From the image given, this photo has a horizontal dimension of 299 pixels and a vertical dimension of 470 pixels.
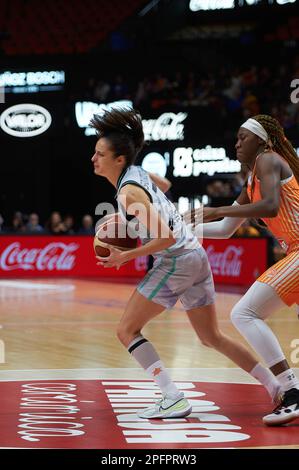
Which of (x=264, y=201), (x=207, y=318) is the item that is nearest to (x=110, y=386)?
(x=207, y=318)

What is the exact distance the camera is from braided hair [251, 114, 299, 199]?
5910 mm

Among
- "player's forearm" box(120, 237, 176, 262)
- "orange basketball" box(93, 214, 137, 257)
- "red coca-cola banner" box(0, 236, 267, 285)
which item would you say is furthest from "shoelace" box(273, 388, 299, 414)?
"red coca-cola banner" box(0, 236, 267, 285)

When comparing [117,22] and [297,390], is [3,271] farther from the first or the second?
[297,390]

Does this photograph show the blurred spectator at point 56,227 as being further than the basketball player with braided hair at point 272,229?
Yes

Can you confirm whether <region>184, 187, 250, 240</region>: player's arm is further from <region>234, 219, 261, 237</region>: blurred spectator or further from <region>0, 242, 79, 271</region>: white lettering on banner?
<region>0, 242, 79, 271</region>: white lettering on banner

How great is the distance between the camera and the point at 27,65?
75.4 ft

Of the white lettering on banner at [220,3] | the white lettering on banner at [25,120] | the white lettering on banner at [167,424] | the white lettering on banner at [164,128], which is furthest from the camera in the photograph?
the white lettering on banner at [220,3]

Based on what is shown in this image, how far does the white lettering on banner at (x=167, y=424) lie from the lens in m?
5.19

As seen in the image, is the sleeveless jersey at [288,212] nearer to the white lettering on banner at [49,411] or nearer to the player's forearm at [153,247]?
the player's forearm at [153,247]

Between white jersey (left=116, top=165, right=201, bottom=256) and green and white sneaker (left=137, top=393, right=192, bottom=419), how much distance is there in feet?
3.17

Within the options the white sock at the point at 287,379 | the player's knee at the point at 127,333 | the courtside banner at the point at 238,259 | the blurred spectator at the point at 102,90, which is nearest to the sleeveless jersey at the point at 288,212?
the white sock at the point at 287,379

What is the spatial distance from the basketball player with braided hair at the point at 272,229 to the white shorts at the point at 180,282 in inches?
10.2

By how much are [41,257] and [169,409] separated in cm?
1510
